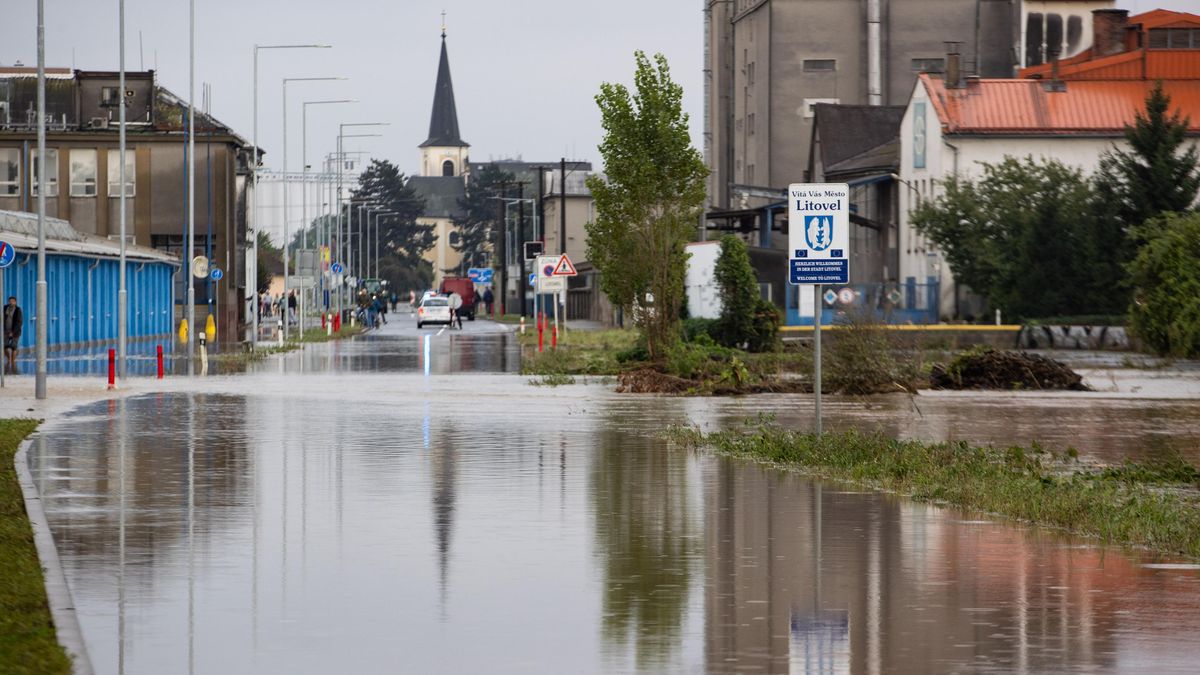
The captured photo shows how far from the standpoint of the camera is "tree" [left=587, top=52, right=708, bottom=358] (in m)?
38.8

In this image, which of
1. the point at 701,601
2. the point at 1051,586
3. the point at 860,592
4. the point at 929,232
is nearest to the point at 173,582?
the point at 701,601

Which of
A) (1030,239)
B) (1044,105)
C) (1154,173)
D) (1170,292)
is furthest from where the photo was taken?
(1044,105)

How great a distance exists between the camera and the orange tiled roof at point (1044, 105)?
72.7 meters

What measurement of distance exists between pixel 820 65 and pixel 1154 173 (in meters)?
38.5

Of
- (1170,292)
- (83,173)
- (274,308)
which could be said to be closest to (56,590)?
(1170,292)

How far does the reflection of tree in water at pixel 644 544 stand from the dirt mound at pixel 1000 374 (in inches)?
618

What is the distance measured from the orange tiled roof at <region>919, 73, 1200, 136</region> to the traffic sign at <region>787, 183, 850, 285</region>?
52370 millimetres

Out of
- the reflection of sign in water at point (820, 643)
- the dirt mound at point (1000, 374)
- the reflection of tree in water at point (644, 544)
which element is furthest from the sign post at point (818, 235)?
the dirt mound at point (1000, 374)

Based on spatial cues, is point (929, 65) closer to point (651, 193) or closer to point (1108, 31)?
point (1108, 31)

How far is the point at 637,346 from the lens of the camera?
42.8 m

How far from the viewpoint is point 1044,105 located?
244ft

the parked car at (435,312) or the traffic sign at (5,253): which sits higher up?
the traffic sign at (5,253)

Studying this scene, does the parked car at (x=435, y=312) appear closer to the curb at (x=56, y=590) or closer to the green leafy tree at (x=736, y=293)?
the green leafy tree at (x=736, y=293)

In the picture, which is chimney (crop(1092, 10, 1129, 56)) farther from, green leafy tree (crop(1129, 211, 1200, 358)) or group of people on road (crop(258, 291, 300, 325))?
group of people on road (crop(258, 291, 300, 325))
